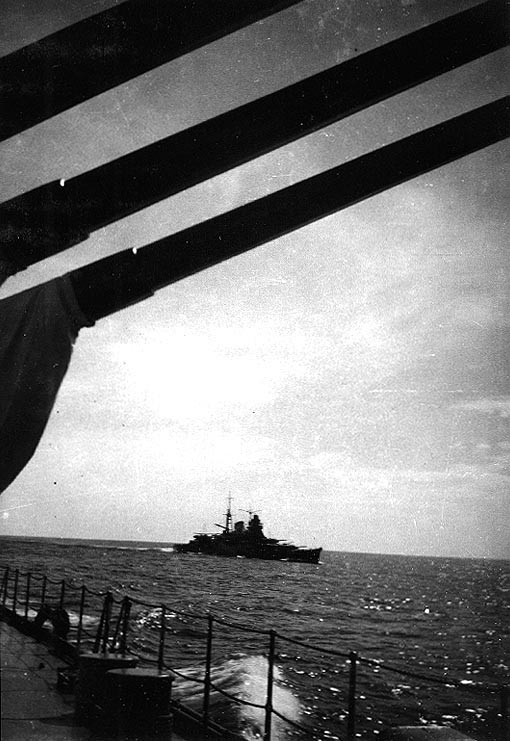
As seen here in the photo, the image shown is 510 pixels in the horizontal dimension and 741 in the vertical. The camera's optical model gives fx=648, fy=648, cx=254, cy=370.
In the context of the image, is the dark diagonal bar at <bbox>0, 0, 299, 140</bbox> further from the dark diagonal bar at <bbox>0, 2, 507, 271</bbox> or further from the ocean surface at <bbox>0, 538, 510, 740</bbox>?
the ocean surface at <bbox>0, 538, 510, 740</bbox>

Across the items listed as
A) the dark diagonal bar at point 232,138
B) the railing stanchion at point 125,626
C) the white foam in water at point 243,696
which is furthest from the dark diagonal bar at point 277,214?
the white foam in water at point 243,696

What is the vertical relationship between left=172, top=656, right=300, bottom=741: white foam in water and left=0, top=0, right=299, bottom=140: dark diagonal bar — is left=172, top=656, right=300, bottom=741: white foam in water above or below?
below

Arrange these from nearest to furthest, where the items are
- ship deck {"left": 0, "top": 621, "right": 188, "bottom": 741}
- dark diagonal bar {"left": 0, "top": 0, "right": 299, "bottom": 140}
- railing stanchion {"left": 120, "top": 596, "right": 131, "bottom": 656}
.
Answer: dark diagonal bar {"left": 0, "top": 0, "right": 299, "bottom": 140} → ship deck {"left": 0, "top": 621, "right": 188, "bottom": 741} → railing stanchion {"left": 120, "top": 596, "right": 131, "bottom": 656}

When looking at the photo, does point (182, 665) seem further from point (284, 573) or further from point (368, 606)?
point (284, 573)

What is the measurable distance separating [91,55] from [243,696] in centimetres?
1686

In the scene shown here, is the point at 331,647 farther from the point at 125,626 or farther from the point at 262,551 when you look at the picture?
the point at 262,551

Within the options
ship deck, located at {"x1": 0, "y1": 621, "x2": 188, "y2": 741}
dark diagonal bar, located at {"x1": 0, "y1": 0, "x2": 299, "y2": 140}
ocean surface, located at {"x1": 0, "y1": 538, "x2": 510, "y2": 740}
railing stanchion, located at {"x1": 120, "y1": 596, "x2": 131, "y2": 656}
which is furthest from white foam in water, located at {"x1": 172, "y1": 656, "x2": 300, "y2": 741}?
dark diagonal bar, located at {"x1": 0, "y1": 0, "x2": 299, "y2": 140}

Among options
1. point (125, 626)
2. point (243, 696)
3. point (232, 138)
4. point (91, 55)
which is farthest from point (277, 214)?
point (243, 696)

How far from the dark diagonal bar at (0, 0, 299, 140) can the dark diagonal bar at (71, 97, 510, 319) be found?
19.6 inches

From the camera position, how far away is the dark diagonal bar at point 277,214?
6.59 feet

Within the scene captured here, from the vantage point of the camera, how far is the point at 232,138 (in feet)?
6.75

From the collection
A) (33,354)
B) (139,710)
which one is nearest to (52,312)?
(33,354)

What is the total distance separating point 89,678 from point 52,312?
3.96m

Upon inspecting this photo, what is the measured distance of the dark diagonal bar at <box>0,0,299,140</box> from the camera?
1.92m
